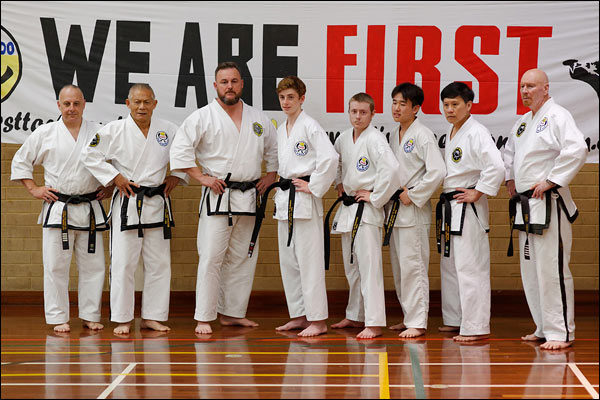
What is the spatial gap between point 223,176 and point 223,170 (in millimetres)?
43

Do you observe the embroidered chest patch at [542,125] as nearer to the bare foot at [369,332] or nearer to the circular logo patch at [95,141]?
the bare foot at [369,332]

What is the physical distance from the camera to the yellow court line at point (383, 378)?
3788 millimetres

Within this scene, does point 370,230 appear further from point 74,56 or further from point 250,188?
point 74,56

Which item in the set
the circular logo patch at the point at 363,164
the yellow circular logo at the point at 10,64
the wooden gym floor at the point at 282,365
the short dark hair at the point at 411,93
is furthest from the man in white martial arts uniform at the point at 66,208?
the short dark hair at the point at 411,93

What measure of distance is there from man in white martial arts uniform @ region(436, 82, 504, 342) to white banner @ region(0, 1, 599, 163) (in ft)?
2.62

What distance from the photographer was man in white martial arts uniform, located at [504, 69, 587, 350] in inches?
197

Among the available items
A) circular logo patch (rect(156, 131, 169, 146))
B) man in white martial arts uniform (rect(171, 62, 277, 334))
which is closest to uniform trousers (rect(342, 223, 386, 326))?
man in white martial arts uniform (rect(171, 62, 277, 334))

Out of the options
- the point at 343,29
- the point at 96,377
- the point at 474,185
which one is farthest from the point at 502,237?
the point at 96,377

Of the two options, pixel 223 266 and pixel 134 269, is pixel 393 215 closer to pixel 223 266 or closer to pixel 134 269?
pixel 223 266

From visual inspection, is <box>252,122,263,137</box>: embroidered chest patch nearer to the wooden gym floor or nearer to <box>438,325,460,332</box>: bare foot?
the wooden gym floor

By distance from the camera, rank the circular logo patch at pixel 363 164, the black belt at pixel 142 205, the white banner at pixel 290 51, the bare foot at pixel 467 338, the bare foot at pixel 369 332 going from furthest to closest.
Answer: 1. the white banner at pixel 290 51
2. the black belt at pixel 142 205
3. the circular logo patch at pixel 363 164
4. the bare foot at pixel 369 332
5. the bare foot at pixel 467 338

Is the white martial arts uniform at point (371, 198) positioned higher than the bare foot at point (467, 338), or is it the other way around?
the white martial arts uniform at point (371, 198)

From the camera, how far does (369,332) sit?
17.6 feet

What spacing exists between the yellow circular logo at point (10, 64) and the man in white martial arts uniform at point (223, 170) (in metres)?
1.57
